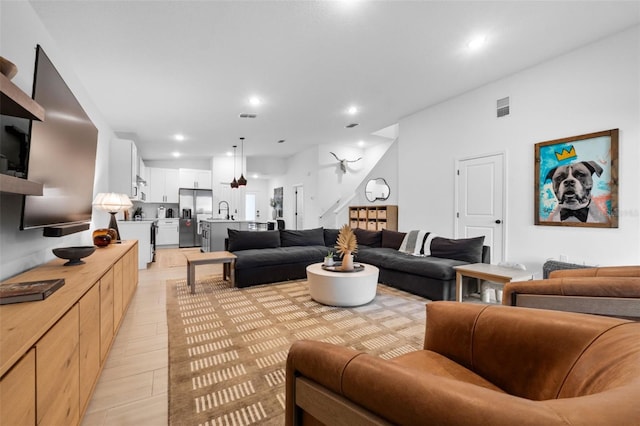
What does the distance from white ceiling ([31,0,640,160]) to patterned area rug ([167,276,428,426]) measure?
294cm

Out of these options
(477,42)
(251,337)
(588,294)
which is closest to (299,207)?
(477,42)

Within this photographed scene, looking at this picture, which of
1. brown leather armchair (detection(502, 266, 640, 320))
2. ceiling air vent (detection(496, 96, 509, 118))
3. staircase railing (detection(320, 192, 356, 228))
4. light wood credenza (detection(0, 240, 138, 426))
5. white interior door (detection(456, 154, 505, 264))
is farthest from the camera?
staircase railing (detection(320, 192, 356, 228))

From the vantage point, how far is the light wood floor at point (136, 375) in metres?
1.57

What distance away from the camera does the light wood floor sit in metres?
1.57

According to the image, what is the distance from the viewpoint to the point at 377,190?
7168mm

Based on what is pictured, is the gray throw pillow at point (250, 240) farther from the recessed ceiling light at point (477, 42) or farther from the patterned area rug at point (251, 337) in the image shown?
the recessed ceiling light at point (477, 42)

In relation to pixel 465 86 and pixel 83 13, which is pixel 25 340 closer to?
pixel 83 13

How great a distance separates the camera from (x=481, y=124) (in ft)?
14.6

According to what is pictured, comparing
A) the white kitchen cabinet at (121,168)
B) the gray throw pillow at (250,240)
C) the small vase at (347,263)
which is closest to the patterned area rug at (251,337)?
the small vase at (347,263)

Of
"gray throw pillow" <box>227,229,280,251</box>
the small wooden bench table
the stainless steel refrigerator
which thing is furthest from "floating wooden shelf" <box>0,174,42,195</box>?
the stainless steel refrigerator

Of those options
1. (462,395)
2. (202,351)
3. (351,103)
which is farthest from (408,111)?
(462,395)

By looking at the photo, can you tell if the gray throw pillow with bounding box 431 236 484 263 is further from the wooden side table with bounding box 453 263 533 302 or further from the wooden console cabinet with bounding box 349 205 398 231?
the wooden console cabinet with bounding box 349 205 398 231

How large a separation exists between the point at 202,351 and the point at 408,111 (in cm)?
519

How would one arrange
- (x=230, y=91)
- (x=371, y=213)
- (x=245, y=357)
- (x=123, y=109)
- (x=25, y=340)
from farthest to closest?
(x=371, y=213) < (x=123, y=109) < (x=230, y=91) < (x=245, y=357) < (x=25, y=340)
